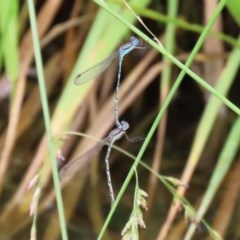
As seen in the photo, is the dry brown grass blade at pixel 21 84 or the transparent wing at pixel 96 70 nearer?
the transparent wing at pixel 96 70

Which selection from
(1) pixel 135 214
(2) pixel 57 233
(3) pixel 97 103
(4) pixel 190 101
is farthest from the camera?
(4) pixel 190 101

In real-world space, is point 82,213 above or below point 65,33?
below

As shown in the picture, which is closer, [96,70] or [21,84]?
[96,70]

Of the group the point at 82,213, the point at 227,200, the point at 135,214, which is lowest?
the point at 227,200

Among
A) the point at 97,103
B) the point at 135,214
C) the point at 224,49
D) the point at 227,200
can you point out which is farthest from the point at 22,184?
the point at 135,214

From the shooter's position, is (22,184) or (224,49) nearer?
(22,184)

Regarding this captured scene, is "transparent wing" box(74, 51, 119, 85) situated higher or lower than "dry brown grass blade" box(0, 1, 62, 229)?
higher

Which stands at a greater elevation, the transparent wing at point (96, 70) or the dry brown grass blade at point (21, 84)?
the transparent wing at point (96, 70)

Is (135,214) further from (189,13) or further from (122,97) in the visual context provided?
(189,13)
